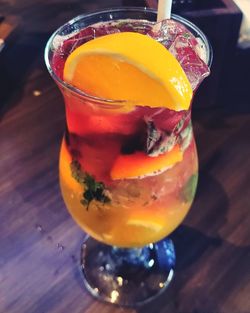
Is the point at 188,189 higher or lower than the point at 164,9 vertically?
lower

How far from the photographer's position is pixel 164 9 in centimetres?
60

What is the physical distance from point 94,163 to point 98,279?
274 millimetres

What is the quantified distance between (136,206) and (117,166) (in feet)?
0.21

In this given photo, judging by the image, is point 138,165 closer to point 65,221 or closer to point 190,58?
point 190,58

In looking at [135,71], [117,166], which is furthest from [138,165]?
[135,71]

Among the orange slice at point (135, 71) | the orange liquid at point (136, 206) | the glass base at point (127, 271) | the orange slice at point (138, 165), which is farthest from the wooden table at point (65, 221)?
the orange slice at point (135, 71)

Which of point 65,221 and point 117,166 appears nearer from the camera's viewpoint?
point 117,166

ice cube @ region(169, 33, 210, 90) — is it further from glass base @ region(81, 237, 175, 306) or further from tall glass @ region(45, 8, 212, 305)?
glass base @ region(81, 237, 175, 306)

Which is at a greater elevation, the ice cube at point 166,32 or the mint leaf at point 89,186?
the ice cube at point 166,32

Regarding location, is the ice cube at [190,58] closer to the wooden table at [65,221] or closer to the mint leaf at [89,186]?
the mint leaf at [89,186]

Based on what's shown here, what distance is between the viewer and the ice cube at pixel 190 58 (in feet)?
1.80

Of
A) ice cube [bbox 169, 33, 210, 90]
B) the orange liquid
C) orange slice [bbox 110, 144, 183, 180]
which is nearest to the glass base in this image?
the orange liquid

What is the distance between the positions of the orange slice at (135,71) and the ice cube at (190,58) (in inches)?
1.5

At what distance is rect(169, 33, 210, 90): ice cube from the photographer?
55 cm
